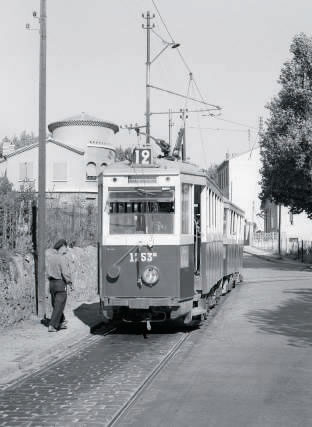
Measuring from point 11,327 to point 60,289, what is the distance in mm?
1246

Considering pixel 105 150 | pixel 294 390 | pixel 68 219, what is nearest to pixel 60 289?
pixel 294 390

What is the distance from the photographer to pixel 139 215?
1325 cm

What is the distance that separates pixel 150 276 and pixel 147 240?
0.67m

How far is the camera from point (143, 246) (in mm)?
13109

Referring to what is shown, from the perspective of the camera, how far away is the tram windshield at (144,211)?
13172mm

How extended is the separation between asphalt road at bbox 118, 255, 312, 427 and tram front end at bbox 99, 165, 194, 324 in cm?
102

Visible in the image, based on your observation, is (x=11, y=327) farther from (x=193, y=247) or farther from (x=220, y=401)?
(x=220, y=401)

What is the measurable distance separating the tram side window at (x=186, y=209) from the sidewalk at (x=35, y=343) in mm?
2691

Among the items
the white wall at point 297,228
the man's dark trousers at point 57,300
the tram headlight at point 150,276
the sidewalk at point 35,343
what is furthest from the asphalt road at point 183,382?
the white wall at point 297,228

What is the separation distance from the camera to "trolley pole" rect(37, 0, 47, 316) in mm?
14508

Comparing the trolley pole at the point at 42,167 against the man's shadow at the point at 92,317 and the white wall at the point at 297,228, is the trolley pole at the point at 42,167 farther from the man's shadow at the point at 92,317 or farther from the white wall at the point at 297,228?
the white wall at the point at 297,228

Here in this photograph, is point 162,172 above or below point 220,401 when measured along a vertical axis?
above

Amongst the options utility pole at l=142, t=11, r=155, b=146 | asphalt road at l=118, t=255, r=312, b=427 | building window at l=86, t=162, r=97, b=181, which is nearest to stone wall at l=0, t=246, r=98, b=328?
asphalt road at l=118, t=255, r=312, b=427

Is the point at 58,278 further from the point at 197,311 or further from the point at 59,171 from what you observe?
the point at 59,171
